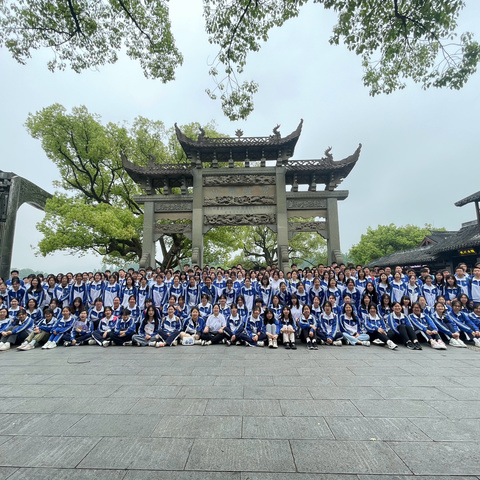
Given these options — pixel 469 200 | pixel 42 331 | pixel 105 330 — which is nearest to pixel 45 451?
pixel 105 330

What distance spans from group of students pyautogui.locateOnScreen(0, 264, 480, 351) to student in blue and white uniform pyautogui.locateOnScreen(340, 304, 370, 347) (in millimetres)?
21

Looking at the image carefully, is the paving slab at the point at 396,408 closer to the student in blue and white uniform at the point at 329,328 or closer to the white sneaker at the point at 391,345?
the white sneaker at the point at 391,345

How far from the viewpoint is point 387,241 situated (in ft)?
106

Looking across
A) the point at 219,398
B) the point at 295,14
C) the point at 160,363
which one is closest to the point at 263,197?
the point at 295,14

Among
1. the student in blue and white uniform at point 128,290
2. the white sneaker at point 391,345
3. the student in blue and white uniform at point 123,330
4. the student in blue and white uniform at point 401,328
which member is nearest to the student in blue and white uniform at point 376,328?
the white sneaker at point 391,345

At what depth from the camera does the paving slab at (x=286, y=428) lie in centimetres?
229

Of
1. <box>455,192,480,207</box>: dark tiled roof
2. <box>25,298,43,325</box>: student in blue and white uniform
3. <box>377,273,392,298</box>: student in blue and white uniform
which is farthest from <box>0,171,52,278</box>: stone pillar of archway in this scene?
<box>455,192,480,207</box>: dark tiled roof

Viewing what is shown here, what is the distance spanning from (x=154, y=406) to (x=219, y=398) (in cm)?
69

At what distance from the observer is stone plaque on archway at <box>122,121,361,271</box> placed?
511 inches

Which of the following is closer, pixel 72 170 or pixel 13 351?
pixel 13 351

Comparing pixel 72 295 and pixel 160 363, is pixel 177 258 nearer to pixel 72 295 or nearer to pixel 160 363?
pixel 72 295

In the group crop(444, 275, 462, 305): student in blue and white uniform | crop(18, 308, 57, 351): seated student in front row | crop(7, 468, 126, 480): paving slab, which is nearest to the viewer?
crop(7, 468, 126, 480): paving slab

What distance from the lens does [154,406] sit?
2.87 meters

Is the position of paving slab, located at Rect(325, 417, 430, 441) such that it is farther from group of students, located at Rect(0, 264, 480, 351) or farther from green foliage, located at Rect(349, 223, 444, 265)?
green foliage, located at Rect(349, 223, 444, 265)
